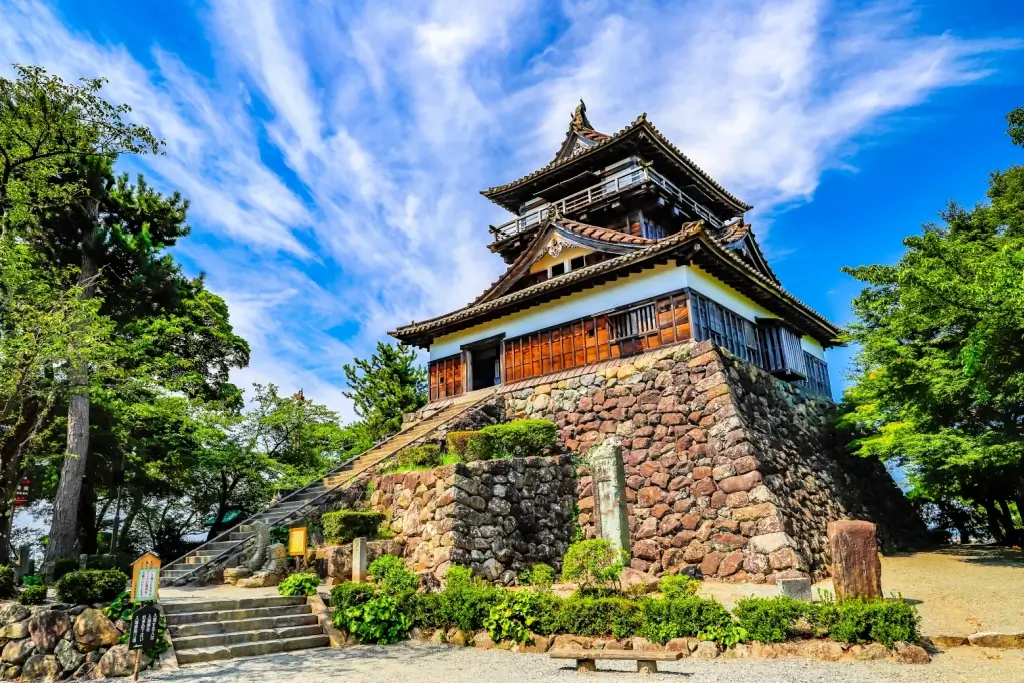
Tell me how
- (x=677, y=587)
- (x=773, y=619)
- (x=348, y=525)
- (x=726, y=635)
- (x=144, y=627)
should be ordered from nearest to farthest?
(x=773, y=619) → (x=726, y=635) → (x=144, y=627) → (x=677, y=587) → (x=348, y=525)

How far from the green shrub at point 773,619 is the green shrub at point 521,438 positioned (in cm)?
769

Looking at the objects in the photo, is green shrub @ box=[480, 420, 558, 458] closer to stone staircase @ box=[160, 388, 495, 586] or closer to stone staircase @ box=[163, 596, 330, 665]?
stone staircase @ box=[160, 388, 495, 586]

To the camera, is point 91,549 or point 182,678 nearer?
point 182,678

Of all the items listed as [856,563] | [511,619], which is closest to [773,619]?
[856,563]

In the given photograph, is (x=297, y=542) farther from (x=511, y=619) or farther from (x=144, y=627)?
(x=511, y=619)

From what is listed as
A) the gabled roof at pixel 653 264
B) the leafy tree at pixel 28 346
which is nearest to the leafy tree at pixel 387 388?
the gabled roof at pixel 653 264

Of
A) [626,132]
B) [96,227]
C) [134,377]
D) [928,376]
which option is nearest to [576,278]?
[626,132]

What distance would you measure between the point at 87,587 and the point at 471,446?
7.99 metres

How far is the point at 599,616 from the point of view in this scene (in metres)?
9.87

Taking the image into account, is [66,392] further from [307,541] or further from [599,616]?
[599,616]

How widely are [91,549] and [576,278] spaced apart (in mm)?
17316

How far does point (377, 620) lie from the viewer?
1155 centimetres

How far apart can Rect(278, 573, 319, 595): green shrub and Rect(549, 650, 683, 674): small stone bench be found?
6170mm

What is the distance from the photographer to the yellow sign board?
13633 mm
